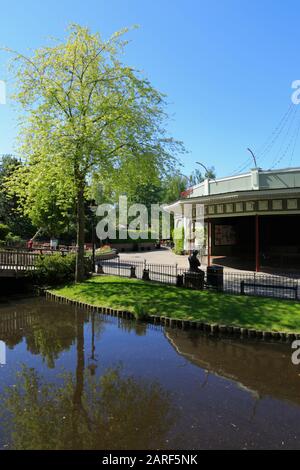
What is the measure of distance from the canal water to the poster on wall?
1654 cm

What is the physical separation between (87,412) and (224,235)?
22336 millimetres

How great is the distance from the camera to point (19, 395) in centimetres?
702

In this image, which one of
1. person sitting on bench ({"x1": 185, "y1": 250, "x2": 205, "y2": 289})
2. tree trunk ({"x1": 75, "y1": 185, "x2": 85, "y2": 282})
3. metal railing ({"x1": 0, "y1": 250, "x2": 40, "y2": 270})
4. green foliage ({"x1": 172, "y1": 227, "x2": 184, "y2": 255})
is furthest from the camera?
green foliage ({"x1": 172, "y1": 227, "x2": 184, "y2": 255})

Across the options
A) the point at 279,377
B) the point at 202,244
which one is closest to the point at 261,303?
the point at 279,377

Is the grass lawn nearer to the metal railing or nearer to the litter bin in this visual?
the litter bin

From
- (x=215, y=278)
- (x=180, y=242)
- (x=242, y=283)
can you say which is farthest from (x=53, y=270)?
(x=180, y=242)

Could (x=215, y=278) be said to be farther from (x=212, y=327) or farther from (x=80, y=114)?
(x=80, y=114)

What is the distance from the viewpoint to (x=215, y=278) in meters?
15.0

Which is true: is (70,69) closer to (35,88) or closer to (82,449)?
(35,88)

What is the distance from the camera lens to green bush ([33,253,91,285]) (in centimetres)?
1844

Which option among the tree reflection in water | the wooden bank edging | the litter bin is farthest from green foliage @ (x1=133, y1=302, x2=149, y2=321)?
the tree reflection in water
